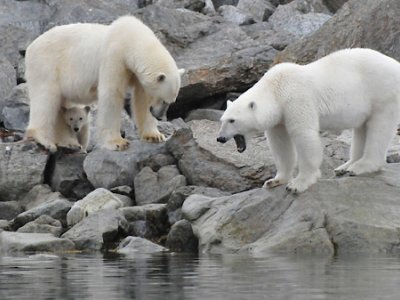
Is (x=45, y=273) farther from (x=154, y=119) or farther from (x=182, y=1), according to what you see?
(x=182, y=1)

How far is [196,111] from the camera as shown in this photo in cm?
2103

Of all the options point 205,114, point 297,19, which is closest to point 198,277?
point 205,114

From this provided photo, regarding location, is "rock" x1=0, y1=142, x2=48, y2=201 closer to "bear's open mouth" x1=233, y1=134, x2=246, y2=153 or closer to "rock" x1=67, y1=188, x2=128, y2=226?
"rock" x1=67, y1=188, x2=128, y2=226

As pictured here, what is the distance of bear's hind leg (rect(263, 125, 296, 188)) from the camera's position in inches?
525

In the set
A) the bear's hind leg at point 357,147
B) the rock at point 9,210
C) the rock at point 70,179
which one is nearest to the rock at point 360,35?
the rock at point 70,179

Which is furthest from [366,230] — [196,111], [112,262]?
[196,111]

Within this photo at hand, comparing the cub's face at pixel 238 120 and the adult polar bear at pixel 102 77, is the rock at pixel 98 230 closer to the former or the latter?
the cub's face at pixel 238 120

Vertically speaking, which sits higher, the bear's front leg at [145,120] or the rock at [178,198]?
the bear's front leg at [145,120]

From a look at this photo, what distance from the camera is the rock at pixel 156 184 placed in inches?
626

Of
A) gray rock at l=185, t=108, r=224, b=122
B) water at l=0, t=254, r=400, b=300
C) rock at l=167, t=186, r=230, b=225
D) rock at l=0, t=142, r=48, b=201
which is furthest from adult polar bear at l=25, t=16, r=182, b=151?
water at l=0, t=254, r=400, b=300

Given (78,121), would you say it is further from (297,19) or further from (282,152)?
(297,19)

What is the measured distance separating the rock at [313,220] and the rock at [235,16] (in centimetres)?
1419

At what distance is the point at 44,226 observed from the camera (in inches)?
561

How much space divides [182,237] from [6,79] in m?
10.00
